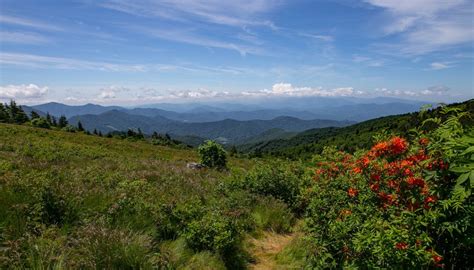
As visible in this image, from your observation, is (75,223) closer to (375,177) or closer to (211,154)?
(375,177)

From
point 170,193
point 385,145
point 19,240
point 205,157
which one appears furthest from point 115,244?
point 205,157

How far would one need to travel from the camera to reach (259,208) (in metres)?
8.04

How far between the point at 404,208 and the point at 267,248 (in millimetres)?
3148

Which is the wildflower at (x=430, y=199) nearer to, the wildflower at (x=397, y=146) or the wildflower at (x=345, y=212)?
the wildflower at (x=397, y=146)

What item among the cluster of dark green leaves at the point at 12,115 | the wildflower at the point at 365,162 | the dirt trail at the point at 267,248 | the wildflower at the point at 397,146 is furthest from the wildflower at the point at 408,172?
the cluster of dark green leaves at the point at 12,115

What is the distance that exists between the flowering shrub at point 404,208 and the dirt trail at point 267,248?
140cm

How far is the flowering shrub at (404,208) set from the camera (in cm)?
322

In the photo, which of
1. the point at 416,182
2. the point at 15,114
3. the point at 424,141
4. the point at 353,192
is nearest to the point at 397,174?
the point at 416,182

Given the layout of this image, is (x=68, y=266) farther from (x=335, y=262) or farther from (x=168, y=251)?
(x=335, y=262)

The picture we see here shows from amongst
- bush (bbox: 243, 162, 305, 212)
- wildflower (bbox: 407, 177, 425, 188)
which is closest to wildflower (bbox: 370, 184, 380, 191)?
wildflower (bbox: 407, 177, 425, 188)

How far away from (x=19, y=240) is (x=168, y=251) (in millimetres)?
1977

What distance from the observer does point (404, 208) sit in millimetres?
4078

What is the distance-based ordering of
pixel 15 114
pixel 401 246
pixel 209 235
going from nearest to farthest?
pixel 401 246, pixel 209 235, pixel 15 114

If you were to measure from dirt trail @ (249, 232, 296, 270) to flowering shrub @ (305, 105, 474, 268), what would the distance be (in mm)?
1400
